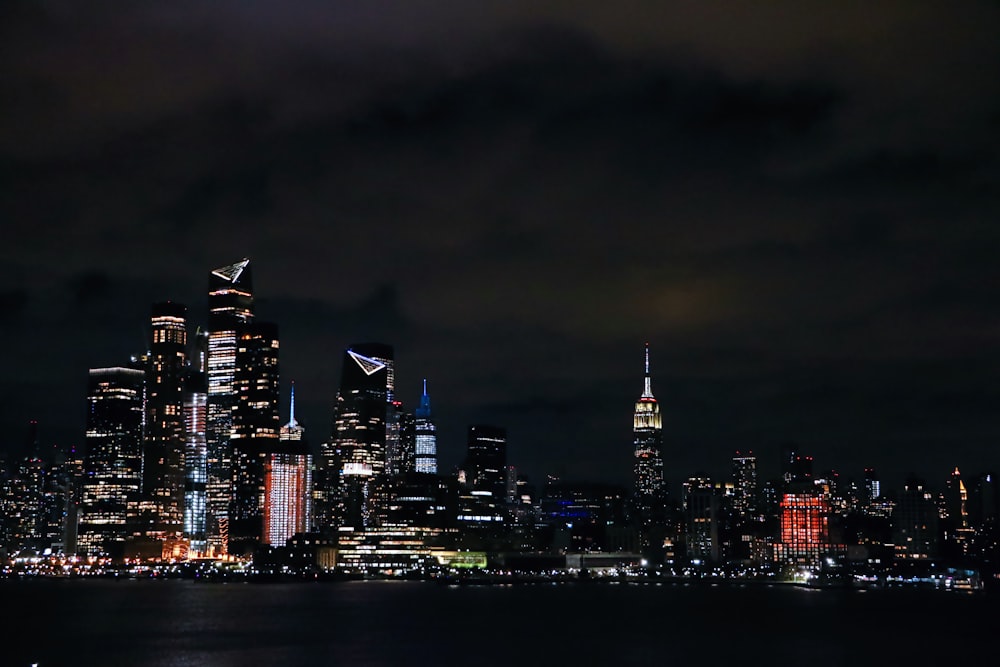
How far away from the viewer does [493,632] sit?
118 meters

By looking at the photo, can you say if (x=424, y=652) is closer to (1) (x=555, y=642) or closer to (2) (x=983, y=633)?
(1) (x=555, y=642)

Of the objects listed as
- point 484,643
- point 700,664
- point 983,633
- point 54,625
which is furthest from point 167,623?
point 983,633

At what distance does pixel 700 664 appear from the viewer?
91688 millimetres

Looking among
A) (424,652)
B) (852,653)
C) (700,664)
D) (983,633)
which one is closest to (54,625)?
(424,652)

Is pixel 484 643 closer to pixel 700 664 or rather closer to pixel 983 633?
pixel 700 664

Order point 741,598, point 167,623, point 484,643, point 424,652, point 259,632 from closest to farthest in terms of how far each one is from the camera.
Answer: point 424,652 < point 484,643 < point 259,632 < point 167,623 < point 741,598

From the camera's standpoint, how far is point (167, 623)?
131125mm

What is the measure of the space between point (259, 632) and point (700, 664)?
46.4 meters

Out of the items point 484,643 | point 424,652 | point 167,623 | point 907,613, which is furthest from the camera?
point 907,613

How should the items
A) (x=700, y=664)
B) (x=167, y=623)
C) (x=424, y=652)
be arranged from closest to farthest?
1. (x=700, y=664)
2. (x=424, y=652)
3. (x=167, y=623)

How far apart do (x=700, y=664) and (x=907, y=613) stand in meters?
67.2

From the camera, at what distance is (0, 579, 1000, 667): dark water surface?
9506 centimetres

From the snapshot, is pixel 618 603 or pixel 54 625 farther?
pixel 618 603

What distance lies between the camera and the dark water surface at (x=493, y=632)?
95.1 meters
